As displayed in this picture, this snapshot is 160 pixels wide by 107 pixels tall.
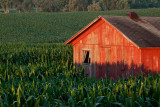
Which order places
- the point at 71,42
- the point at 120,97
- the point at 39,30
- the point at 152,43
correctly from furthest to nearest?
the point at 39,30
the point at 71,42
the point at 152,43
the point at 120,97

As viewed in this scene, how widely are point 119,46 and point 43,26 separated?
2404 inches

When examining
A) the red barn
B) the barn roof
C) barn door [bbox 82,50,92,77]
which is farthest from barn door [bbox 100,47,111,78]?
the barn roof

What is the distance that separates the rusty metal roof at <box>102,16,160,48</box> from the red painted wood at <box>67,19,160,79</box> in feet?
0.89

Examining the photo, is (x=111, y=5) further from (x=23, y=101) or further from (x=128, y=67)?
(x=23, y=101)

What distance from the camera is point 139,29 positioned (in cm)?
1938

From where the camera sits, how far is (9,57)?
2555 centimetres

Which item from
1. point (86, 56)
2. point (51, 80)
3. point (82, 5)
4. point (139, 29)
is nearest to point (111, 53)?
point (139, 29)

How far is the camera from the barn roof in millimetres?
17625

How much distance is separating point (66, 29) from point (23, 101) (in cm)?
6894

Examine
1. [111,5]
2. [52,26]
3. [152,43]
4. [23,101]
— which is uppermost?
[111,5]

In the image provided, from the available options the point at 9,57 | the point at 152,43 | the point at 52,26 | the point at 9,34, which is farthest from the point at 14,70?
the point at 52,26

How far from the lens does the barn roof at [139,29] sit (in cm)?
1762

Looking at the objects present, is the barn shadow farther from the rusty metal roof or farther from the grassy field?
the rusty metal roof

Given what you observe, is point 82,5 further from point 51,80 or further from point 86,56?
point 51,80
